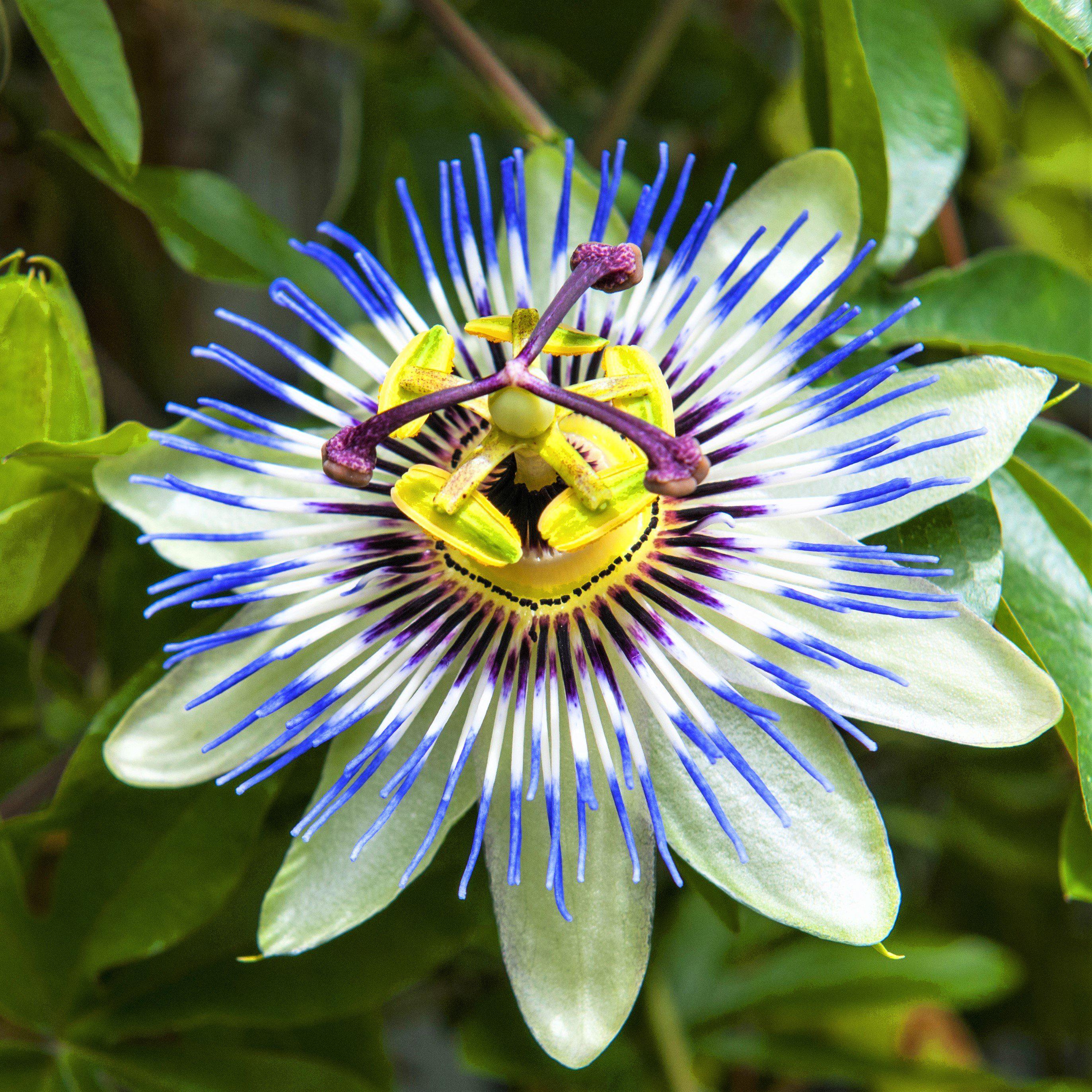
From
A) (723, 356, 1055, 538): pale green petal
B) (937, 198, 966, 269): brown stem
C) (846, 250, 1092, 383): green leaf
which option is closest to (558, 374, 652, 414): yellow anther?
(723, 356, 1055, 538): pale green petal

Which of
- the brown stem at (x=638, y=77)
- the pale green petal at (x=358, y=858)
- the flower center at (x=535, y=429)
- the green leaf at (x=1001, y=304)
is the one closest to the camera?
the flower center at (x=535, y=429)

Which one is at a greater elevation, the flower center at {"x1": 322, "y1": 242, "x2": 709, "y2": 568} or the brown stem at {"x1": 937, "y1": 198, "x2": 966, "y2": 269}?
the brown stem at {"x1": 937, "y1": 198, "x2": 966, "y2": 269}

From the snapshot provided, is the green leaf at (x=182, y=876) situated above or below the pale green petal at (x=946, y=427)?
below

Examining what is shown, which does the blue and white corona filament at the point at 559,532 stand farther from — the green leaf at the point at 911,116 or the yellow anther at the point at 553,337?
the green leaf at the point at 911,116

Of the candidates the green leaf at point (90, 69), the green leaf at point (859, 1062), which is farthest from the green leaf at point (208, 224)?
the green leaf at point (859, 1062)

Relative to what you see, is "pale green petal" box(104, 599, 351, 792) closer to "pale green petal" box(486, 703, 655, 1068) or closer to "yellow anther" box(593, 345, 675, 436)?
"pale green petal" box(486, 703, 655, 1068)

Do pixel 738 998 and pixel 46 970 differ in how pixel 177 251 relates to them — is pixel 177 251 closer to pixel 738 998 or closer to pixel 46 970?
pixel 46 970

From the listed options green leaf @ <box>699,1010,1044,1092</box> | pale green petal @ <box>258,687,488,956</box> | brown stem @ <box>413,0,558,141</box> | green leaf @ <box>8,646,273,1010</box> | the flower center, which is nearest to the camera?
the flower center

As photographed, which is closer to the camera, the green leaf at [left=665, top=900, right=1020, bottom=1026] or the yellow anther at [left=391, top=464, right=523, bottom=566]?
the yellow anther at [left=391, top=464, right=523, bottom=566]

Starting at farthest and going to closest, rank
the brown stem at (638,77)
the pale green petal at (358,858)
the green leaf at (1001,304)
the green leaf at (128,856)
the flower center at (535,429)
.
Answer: the brown stem at (638,77)
the green leaf at (1001,304)
the green leaf at (128,856)
the pale green petal at (358,858)
the flower center at (535,429)
